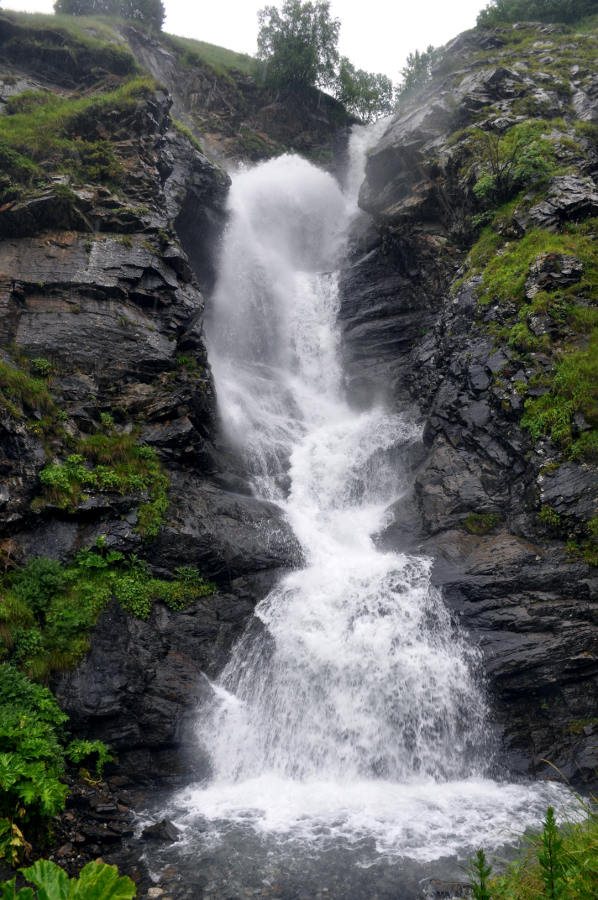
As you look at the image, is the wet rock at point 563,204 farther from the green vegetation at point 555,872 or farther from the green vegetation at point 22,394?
the green vegetation at point 555,872

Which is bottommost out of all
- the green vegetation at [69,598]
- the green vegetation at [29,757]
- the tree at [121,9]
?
the green vegetation at [29,757]

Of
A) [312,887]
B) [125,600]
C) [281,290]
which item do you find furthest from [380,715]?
[281,290]

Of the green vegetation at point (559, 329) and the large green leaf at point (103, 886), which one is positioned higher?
the green vegetation at point (559, 329)

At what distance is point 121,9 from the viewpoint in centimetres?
3591

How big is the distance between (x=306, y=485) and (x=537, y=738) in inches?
369

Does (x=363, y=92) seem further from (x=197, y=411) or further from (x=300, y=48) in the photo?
(x=197, y=411)

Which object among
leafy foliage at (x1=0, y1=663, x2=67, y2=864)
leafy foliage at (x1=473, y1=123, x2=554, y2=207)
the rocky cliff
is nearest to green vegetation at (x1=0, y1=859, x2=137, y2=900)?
leafy foliage at (x1=0, y1=663, x2=67, y2=864)

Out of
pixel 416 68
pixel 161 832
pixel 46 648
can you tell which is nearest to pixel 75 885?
pixel 161 832

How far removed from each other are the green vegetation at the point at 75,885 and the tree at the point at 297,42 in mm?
45347

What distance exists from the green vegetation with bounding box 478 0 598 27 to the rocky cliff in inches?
142

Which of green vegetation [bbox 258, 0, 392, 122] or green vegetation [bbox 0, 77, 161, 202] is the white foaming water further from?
green vegetation [bbox 258, 0, 392, 122]

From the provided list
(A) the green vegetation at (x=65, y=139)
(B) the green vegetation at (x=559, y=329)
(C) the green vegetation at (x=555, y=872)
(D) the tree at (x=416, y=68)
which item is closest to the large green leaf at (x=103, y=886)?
(C) the green vegetation at (x=555, y=872)

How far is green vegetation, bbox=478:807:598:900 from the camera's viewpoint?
1.86m

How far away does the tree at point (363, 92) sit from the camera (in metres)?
38.8
